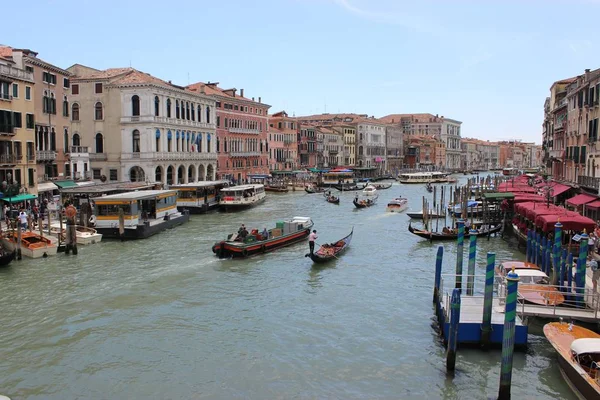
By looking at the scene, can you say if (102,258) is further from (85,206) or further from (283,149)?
(283,149)

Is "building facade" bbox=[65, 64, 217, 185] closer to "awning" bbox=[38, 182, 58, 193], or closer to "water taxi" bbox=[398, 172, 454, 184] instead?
"awning" bbox=[38, 182, 58, 193]

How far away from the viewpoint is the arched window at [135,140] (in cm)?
3375

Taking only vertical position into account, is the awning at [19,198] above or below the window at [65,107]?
below

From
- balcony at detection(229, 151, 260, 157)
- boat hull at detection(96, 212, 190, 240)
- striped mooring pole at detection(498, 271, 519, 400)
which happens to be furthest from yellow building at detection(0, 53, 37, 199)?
balcony at detection(229, 151, 260, 157)

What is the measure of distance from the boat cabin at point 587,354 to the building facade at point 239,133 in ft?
119

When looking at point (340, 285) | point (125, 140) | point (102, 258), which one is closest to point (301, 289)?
point (340, 285)

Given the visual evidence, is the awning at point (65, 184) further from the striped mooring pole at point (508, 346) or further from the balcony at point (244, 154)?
the striped mooring pole at point (508, 346)

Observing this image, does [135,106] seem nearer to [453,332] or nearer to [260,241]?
[260,241]

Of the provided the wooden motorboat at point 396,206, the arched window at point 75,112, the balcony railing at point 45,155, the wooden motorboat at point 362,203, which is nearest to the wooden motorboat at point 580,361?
the balcony railing at point 45,155

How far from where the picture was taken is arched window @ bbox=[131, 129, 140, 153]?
33.8m

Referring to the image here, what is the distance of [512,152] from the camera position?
144250mm

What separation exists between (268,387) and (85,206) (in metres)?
14.8

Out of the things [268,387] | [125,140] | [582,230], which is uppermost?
[125,140]

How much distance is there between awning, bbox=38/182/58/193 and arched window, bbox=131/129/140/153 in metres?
8.30
